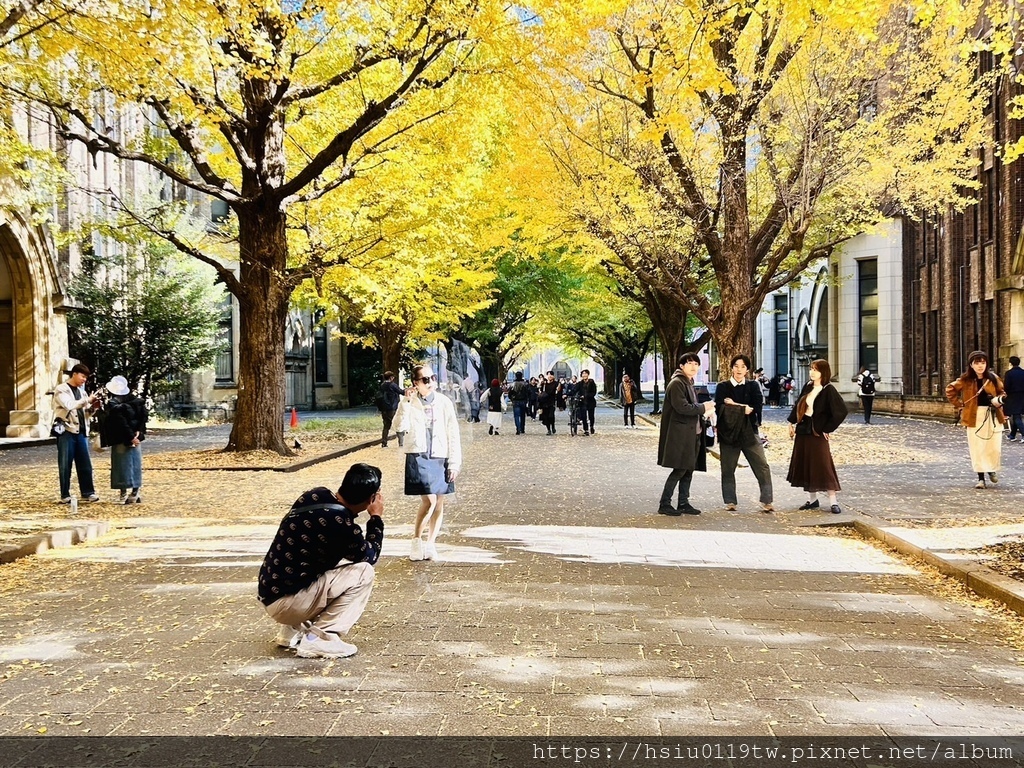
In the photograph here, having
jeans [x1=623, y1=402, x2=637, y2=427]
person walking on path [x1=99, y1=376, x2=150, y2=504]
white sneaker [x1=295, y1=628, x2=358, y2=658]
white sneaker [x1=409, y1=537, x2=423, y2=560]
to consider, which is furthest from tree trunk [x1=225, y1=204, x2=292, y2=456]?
jeans [x1=623, y1=402, x2=637, y2=427]

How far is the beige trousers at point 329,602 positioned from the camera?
5.08m

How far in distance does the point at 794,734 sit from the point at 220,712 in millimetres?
2563

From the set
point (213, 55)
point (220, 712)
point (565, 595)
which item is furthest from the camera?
point (213, 55)

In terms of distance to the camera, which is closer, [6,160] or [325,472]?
[325,472]

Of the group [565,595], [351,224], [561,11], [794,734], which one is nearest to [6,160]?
[351,224]

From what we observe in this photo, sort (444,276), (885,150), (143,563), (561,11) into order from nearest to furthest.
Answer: (143,563) < (561,11) < (885,150) < (444,276)

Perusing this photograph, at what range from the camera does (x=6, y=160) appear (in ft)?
58.7

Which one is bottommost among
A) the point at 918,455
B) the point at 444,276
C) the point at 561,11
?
the point at 918,455

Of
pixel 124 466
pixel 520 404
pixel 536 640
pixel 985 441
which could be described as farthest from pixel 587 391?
pixel 536 640

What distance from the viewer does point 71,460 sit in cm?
1148

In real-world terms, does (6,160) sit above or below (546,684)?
above

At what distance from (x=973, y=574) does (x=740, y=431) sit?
4.31m

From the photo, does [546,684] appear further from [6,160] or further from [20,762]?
[6,160]

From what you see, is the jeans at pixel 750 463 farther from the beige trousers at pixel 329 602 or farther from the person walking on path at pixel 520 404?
the person walking on path at pixel 520 404
